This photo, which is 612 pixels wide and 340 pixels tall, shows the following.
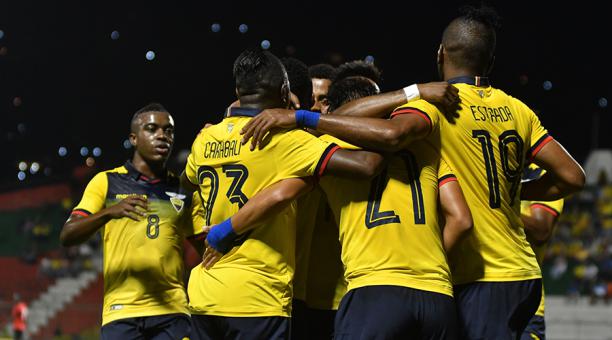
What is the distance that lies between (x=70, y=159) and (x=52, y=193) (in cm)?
200

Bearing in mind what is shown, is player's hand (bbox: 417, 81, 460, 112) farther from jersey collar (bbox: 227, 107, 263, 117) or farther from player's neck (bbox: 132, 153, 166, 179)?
player's neck (bbox: 132, 153, 166, 179)

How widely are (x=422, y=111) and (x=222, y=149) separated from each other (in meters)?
0.96

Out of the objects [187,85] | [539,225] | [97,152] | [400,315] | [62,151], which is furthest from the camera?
[97,152]

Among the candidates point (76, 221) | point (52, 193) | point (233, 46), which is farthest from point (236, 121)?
point (52, 193)

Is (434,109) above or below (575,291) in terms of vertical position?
above

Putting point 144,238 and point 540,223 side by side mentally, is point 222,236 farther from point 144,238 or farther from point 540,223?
point 540,223

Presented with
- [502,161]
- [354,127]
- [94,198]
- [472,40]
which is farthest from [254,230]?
[94,198]

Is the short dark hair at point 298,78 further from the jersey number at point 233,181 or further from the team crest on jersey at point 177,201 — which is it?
the team crest on jersey at point 177,201

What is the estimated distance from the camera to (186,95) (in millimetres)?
26578

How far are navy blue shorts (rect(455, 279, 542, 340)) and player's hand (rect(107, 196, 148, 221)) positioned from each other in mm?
2157

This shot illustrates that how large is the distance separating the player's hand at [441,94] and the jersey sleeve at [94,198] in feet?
9.16

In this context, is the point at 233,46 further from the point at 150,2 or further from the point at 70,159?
the point at 70,159

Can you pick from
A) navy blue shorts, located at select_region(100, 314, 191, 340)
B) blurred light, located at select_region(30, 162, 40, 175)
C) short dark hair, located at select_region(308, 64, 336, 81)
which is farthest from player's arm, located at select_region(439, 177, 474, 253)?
blurred light, located at select_region(30, 162, 40, 175)

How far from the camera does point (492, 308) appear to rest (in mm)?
3820
